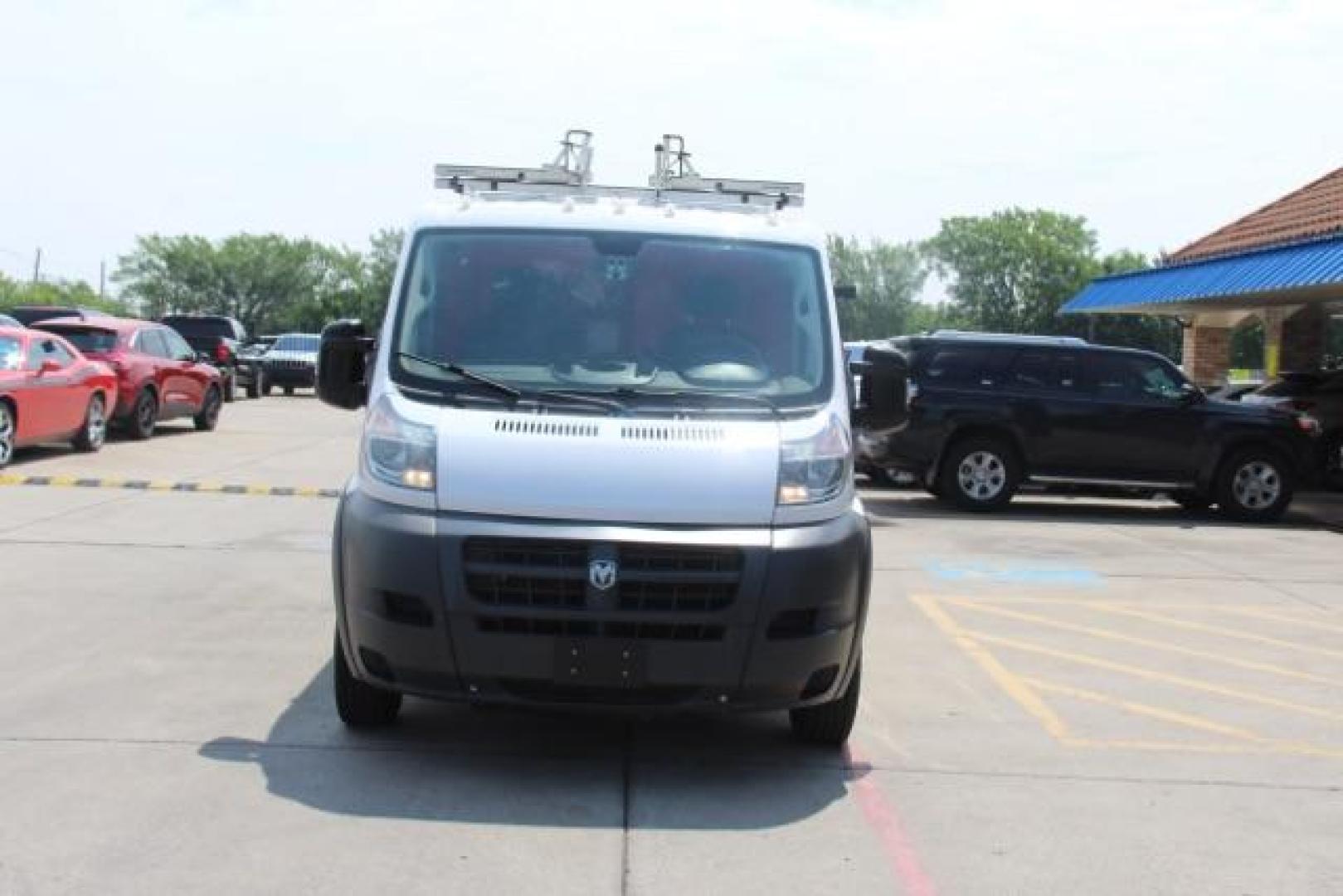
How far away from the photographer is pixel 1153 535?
1457cm

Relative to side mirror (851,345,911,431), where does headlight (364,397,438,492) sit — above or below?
below

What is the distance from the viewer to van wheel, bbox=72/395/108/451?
17812 millimetres

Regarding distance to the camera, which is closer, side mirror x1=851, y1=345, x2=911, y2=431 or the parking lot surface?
the parking lot surface

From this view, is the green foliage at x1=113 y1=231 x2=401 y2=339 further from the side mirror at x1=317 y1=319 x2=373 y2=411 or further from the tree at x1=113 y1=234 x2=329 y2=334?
the side mirror at x1=317 y1=319 x2=373 y2=411

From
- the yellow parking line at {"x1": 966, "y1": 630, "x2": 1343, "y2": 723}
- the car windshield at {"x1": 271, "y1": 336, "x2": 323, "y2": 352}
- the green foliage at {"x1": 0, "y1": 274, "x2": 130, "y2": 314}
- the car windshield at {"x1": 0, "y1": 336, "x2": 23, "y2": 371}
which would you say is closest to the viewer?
the yellow parking line at {"x1": 966, "y1": 630, "x2": 1343, "y2": 723}

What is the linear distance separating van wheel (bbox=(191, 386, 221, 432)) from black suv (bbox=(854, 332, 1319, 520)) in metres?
11.2

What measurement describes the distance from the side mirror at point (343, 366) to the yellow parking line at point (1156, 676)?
4005 millimetres

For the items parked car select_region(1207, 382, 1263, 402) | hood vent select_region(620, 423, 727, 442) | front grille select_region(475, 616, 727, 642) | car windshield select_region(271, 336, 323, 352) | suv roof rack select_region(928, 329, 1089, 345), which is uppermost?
suv roof rack select_region(928, 329, 1089, 345)

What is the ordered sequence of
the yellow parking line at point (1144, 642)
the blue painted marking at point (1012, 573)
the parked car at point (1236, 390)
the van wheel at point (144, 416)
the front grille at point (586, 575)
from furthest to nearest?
the parked car at point (1236, 390) → the van wheel at point (144, 416) → the blue painted marking at point (1012, 573) → the yellow parking line at point (1144, 642) → the front grille at point (586, 575)

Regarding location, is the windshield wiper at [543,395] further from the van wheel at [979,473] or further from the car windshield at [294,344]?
the car windshield at [294,344]

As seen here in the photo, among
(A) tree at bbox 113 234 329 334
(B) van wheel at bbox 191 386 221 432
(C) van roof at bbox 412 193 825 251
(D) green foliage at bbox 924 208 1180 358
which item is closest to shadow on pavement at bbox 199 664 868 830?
(C) van roof at bbox 412 193 825 251

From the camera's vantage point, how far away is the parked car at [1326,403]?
2050 centimetres

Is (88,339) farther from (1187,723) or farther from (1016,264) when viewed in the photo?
(1016,264)

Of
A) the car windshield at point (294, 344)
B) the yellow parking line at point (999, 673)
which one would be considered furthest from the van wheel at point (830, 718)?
the car windshield at point (294, 344)
